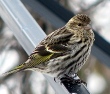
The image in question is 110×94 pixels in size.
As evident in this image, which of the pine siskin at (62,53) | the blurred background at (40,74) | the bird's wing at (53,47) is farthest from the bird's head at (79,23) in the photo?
the blurred background at (40,74)

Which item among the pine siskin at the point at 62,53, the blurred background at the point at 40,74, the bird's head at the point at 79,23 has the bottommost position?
the pine siskin at the point at 62,53

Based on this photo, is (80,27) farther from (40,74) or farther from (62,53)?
(40,74)

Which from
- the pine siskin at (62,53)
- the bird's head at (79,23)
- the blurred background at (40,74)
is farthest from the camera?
the blurred background at (40,74)

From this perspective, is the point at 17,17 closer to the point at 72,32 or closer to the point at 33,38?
the point at 33,38

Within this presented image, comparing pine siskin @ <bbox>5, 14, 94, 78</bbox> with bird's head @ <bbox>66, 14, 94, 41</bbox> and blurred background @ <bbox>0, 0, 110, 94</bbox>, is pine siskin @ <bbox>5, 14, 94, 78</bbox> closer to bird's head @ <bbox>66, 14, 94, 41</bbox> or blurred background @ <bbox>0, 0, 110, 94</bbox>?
bird's head @ <bbox>66, 14, 94, 41</bbox>

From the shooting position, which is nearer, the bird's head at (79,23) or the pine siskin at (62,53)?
the pine siskin at (62,53)

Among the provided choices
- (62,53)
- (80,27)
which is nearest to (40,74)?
(80,27)

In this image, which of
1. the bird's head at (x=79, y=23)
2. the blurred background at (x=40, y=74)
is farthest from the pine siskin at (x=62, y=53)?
the blurred background at (x=40, y=74)

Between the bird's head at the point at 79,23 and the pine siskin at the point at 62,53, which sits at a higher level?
the bird's head at the point at 79,23

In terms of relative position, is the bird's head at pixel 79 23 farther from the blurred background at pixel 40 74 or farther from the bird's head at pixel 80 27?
the blurred background at pixel 40 74

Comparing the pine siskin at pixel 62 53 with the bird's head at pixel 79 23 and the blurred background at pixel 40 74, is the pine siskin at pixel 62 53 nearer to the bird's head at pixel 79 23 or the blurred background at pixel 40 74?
the bird's head at pixel 79 23

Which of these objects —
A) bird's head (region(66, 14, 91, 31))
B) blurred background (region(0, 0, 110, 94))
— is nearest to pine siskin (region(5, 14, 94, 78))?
bird's head (region(66, 14, 91, 31))

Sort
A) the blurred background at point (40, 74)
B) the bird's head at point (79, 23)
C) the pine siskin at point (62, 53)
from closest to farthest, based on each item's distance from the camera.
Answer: the pine siskin at point (62, 53) → the bird's head at point (79, 23) → the blurred background at point (40, 74)
